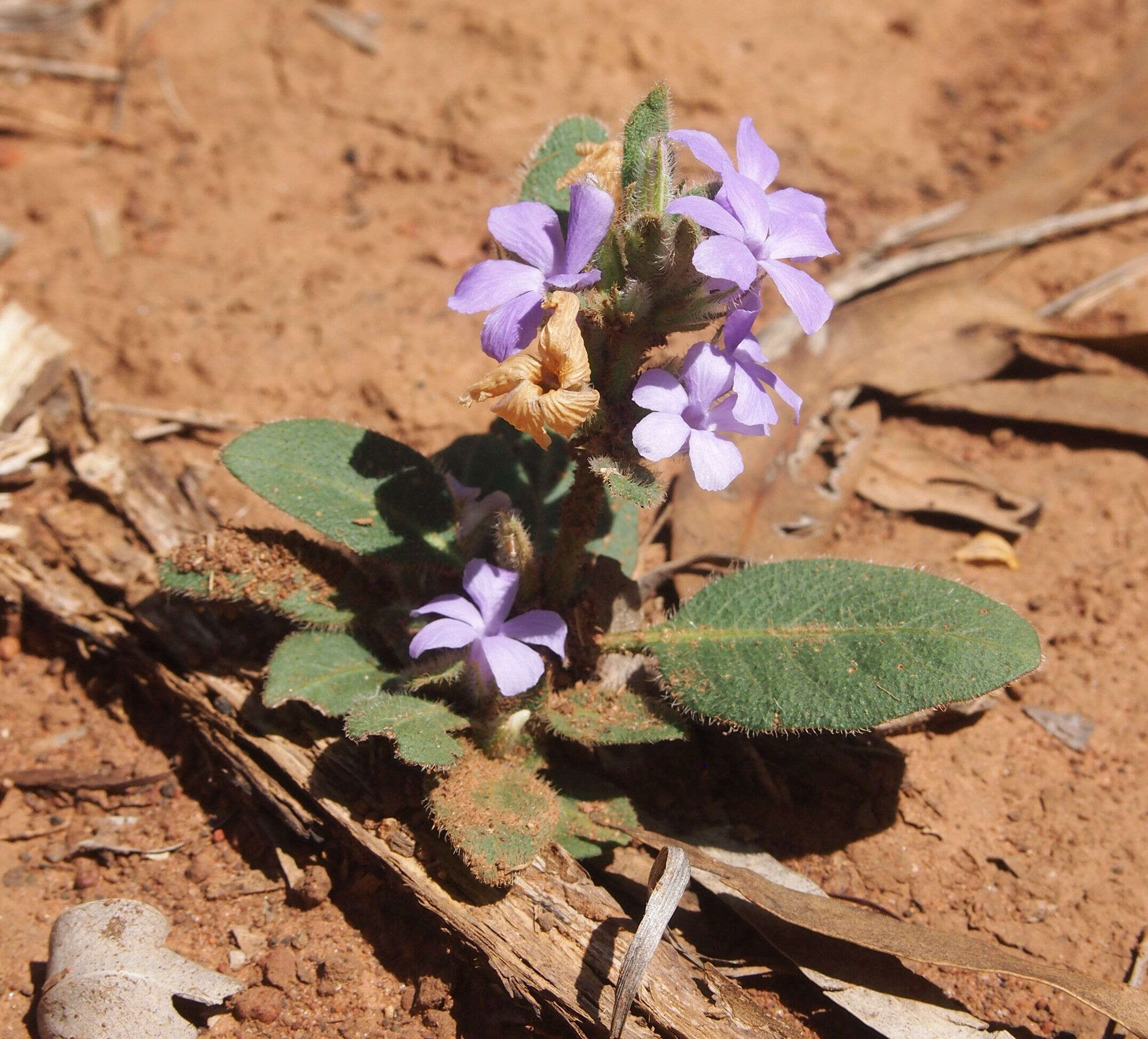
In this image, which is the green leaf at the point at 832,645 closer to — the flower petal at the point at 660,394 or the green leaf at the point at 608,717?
the green leaf at the point at 608,717

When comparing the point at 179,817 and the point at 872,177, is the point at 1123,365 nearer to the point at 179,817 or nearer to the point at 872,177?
the point at 872,177

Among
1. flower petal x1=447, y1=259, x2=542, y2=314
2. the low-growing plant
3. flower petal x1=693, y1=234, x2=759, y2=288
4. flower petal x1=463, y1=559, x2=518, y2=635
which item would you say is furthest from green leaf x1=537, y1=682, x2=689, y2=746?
flower petal x1=693, y1=234, x2=759, y2=288

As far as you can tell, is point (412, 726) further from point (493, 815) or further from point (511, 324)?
point (511, 324)

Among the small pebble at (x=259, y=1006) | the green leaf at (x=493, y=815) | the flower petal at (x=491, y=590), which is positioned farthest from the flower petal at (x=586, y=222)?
the small pebble at (x=259, y=1006)

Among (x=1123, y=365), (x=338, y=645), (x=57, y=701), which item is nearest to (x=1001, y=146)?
(x=1123, y=365)

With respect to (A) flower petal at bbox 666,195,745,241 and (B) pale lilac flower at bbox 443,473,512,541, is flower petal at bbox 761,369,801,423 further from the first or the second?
(B) pale lilac flower at bbox 443,473,512,541
